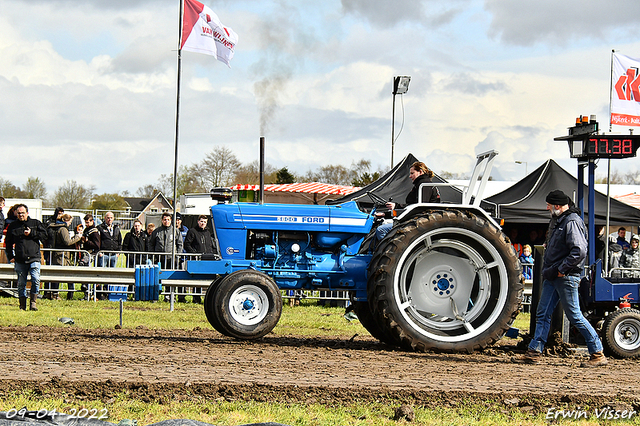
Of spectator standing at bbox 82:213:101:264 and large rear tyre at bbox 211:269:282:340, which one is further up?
spectator standing at bbox 82:213:101:264

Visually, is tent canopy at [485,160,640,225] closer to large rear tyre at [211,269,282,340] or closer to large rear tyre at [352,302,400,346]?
large rear tyre at [352,302,400,346]

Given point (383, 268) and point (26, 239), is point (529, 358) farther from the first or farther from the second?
point (26, 239)

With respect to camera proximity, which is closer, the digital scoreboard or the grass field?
the grass field

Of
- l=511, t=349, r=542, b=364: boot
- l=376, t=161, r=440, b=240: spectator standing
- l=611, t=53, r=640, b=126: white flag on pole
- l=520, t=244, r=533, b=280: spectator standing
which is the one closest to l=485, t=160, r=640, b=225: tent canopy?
l=520, t=244, r=533, b=280: spectator standing

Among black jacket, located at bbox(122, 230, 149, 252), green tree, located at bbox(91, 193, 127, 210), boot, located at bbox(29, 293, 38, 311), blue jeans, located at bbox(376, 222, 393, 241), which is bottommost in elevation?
boot, located at bbox(29, 293, 38, 311)

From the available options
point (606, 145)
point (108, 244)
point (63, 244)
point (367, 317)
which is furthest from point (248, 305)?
point (63, 244)

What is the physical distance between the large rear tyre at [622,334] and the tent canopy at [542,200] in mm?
7077

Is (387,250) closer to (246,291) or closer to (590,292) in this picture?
(246,291)

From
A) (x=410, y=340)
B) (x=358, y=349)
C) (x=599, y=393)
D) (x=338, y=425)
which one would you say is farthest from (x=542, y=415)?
(x=358, y=349)

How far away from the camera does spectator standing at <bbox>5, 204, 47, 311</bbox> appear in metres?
10.6

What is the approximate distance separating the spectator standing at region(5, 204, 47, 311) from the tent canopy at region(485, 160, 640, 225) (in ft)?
29.3

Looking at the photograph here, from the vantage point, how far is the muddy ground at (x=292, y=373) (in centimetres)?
487

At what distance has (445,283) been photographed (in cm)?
727

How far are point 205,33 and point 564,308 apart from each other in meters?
9.06
